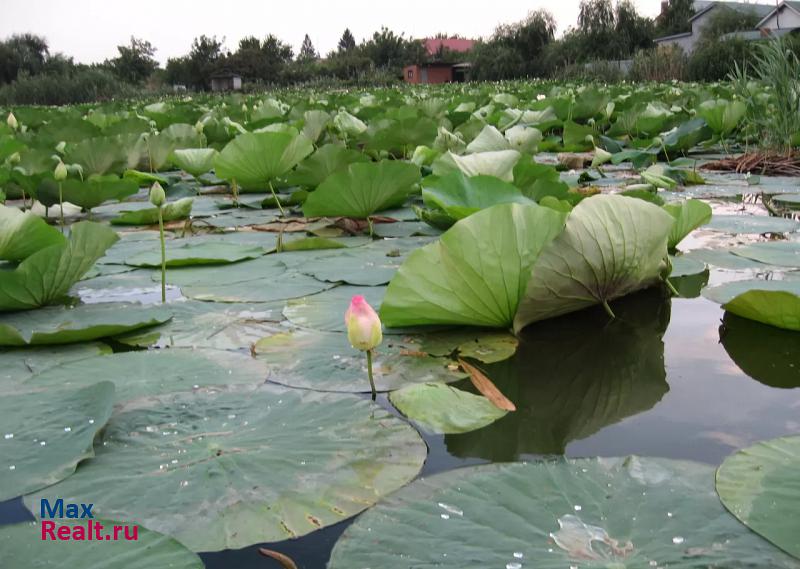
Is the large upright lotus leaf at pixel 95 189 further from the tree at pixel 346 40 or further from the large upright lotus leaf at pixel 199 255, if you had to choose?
the tree at pixel 346 40

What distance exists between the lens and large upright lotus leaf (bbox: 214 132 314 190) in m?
2.06

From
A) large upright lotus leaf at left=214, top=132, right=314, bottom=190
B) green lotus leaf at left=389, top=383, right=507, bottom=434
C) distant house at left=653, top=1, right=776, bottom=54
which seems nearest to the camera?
green lotus leaf at left=389, top=383, right=507, bottom=434

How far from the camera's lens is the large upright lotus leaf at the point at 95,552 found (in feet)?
1.73

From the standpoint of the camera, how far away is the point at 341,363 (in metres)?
0.98

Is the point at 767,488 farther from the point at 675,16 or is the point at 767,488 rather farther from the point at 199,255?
the point at 675,16

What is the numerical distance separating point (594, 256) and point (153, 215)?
1471 mm

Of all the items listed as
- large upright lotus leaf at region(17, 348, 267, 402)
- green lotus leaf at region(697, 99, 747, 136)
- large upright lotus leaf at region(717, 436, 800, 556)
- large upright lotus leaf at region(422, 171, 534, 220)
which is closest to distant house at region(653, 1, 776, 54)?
green lotus leaf at region(697, 99, 747, 136)

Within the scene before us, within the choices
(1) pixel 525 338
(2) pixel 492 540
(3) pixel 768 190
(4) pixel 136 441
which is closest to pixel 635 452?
(2) pixel 492 540

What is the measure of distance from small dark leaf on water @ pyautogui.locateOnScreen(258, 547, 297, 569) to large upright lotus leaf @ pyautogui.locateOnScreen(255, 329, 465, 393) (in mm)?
335

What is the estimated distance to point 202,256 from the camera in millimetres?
1610

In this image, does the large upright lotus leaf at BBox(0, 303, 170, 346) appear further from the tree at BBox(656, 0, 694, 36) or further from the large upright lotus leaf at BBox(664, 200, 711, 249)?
the tree at BBox(656, 0, 694, 36)

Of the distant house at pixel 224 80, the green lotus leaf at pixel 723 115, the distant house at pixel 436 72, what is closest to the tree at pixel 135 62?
the distant house at pixel 224 80

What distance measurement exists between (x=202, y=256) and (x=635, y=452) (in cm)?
114

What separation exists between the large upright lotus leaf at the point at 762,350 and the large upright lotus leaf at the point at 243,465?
47 cm
